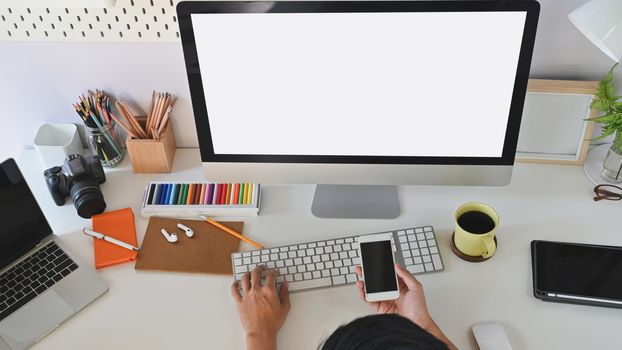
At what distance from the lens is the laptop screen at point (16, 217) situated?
1104 millimetres

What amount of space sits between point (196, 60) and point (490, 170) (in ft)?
1.94

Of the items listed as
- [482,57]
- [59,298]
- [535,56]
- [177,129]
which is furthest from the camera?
[177,129]

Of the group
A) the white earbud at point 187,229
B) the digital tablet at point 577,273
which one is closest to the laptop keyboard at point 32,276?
the white earbud at point 187,229

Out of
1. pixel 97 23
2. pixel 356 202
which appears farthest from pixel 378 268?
pixel 97 23

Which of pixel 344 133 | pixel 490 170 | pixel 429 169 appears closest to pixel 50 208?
pixel 344 133

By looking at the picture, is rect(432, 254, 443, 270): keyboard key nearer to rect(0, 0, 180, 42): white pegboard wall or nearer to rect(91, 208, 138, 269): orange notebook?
rect(91, 208, 138, 269): orange notebook

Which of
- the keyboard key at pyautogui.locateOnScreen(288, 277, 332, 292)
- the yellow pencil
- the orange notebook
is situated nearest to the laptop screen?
the orange notebook

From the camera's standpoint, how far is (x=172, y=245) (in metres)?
1.23

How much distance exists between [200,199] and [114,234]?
19 cm

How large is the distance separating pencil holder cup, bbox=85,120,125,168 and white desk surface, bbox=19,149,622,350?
0.03 m

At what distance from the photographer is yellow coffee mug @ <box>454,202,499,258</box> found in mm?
1137

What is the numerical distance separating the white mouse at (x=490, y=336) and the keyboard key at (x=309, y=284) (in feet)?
0.92

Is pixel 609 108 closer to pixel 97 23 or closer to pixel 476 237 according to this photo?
pixel 476 237

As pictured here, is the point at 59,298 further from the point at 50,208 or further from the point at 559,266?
the point at 559,266
